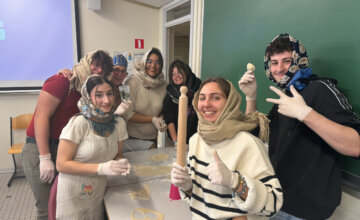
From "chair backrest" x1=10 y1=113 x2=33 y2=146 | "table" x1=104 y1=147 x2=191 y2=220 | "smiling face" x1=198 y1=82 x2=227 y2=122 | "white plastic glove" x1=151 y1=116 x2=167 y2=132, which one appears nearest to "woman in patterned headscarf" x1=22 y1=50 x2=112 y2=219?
"table" x1=104 y1=147 x2=191 y2=220

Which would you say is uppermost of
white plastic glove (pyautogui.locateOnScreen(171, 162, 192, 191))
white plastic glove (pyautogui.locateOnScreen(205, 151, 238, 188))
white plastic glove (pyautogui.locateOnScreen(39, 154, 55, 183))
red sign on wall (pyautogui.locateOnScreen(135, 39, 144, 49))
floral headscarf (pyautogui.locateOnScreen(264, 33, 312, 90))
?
red sign on wall (pyautogui.locateOnScreen(135, 39, 144, 49))

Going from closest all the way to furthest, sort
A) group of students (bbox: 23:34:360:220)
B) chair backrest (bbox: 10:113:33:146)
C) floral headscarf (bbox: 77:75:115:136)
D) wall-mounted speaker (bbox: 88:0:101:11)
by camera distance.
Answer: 1. group of students (bbox: 23:34:360:220)
2. floral headscarf (bbox: 77:75:115:136)
3. chair backrest (bbox: 10:113:33:146)
4. wall-mounted speaker (bbox: 88:0:101:11)

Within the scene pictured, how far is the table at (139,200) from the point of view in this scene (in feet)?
3.77

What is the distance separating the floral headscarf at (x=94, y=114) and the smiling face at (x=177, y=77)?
0.76m

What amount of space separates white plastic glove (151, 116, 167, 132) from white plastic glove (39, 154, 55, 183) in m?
0.88

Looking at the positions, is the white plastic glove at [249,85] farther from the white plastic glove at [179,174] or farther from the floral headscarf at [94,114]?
the floral headscarf at [94,114]

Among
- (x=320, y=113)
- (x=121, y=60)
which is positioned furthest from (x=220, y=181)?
Answer: (x=121, y=60)

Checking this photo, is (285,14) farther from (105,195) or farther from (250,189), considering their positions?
(105,195)

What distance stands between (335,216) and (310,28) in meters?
1.12

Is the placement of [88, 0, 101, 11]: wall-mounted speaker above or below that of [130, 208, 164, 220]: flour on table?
above

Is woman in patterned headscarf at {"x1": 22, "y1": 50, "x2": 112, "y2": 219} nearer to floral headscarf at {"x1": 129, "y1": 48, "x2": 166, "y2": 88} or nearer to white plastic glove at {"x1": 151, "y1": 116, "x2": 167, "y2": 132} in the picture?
floral headscarf at {"x1": 129, "y1": 48, "x2": 166, "y2": 88}

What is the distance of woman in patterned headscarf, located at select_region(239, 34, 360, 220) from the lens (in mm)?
860

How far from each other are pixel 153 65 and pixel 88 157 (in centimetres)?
110

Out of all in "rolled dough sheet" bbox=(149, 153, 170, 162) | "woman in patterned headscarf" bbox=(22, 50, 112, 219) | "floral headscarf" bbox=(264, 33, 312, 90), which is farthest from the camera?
"rolled dough sheet" bbox=(149, 153, 170, 162)
